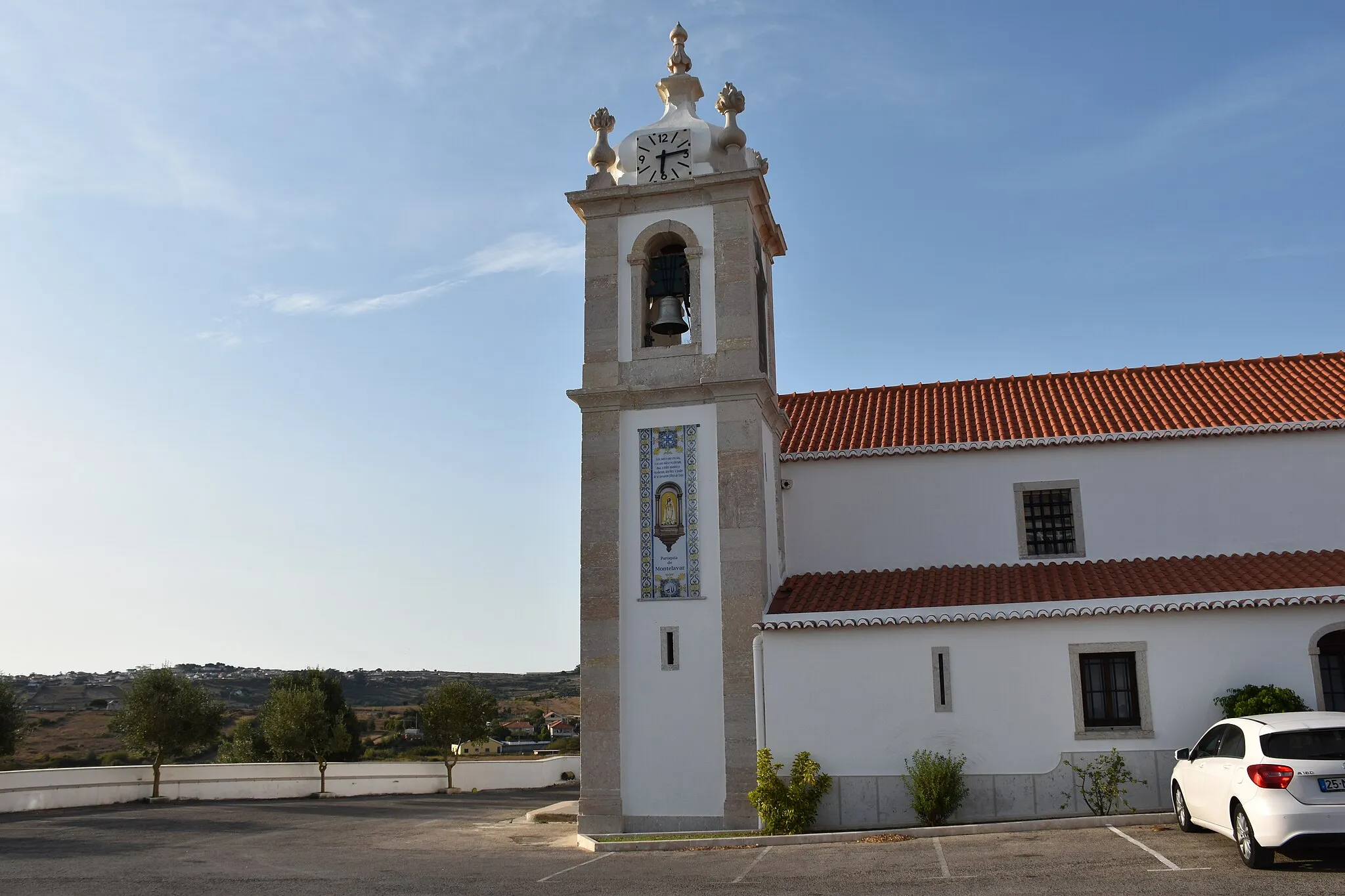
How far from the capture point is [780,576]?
869 inches

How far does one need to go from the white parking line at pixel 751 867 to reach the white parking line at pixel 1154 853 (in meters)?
4.42

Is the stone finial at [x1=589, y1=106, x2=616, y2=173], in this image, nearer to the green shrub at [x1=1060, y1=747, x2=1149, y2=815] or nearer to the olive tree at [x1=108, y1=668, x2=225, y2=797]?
the green shrub at [x1=1060, y1=747, x2=1149, y2=815]

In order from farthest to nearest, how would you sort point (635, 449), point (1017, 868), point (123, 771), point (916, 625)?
point (123, 771) < point (635, 449) < point (916, 625) < point (1017, 868)

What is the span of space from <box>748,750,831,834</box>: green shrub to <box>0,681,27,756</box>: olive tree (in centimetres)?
2368

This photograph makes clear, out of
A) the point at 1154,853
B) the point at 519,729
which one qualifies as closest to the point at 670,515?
the point at 1154,853

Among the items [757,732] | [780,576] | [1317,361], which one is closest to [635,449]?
[780,576]

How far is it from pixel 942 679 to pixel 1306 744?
7.58m

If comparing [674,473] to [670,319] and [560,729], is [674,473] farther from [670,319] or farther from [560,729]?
[560,729]

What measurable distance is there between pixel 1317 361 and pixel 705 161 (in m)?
14.8

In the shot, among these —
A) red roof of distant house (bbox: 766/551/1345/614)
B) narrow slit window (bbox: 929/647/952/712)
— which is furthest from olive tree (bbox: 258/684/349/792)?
narrow slit window (bbox: 929/647/952/712)

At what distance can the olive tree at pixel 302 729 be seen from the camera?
36.7m

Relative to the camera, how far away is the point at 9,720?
102 feet

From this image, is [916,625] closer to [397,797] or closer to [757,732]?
[757,732]

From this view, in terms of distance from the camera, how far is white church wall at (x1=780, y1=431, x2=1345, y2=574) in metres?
21.5
